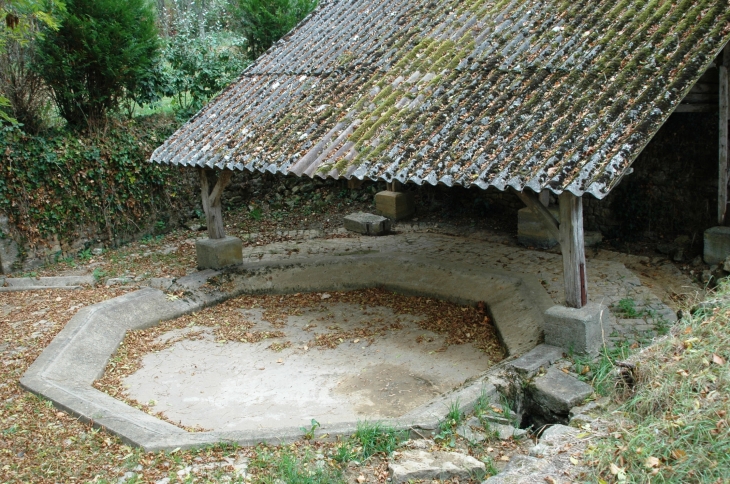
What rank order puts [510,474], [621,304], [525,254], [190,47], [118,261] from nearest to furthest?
[510,474], [621,304], [525,254], [118,261], [190,47]

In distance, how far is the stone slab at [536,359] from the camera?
5.93 metres

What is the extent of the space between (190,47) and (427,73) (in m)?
7.49

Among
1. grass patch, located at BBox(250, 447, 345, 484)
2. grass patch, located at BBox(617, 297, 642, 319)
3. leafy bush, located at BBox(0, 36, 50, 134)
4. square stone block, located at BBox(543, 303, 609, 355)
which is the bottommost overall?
grass patch, located at BBox(250, 447, 345, 484)

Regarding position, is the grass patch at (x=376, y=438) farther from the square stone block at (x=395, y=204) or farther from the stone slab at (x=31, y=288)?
the square stone block at (x=395, y=204)

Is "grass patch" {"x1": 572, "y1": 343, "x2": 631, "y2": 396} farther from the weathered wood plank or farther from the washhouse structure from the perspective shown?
the weathered wood plank

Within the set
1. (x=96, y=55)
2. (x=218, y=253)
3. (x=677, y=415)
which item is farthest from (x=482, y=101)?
(x=96, y=55)

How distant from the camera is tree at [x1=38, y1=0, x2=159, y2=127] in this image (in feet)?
34.8

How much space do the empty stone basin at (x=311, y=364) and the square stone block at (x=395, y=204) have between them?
3464 millimetres

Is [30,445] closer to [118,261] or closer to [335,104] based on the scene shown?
[335,104]

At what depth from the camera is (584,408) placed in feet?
17.0

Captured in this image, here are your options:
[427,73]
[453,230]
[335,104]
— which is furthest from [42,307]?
[453,230]

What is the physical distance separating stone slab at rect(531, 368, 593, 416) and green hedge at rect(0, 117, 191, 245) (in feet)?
27.6

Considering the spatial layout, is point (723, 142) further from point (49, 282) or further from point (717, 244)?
point (49, 282)

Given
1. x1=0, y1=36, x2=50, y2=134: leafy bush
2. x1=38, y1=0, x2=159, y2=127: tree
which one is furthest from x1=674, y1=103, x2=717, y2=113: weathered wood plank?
x1=0, y1=36, x2=50, y2=134: leafy bush
